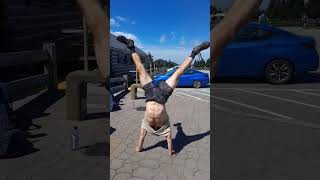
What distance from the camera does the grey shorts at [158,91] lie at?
2.16m

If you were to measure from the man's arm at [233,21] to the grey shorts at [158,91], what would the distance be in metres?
1.01

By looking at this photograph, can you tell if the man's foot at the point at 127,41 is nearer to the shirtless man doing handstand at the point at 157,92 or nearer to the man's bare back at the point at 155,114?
the shirtless man doing handstand at the point at 157,92

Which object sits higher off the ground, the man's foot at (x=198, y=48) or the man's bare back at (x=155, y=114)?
the man's foot at (x=198, y=48)

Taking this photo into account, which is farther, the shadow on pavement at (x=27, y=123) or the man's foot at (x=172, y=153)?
the shadow on pavement at (x=27, y=123)

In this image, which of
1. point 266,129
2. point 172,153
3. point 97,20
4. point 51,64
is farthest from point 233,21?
point 266,129

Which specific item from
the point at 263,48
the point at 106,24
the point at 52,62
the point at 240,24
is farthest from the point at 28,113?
the point at 240,24

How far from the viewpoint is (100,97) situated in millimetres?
4375

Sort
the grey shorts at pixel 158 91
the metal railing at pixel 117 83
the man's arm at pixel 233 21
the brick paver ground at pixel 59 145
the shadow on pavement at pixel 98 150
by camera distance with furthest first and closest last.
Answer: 1. the shadow on pavement at pixel 98 150
2. the brick paver ground at pixel 59 145
3. the metal railing at pixel 117 83
4. the grey shorts at pixel 158 91
5. the man's arm at pixel 233 21

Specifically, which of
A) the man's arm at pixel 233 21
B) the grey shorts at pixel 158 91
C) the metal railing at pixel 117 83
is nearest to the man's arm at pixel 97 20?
the man's arm at pixel 233 21

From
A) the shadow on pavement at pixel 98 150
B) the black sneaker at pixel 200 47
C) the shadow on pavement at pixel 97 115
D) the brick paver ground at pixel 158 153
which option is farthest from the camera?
the shadow on pavement at pixel 97 115

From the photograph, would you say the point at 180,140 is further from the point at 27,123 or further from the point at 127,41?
the point at 127,41

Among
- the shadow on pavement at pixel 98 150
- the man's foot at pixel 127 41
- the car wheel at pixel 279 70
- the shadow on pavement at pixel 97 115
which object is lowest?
the shadow on pavement at pixel 98 150

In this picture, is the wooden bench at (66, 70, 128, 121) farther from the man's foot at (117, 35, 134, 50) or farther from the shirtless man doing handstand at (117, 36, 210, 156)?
the man's foot at (117, 35, 134, 50)

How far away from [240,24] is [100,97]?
3488 millimetres
